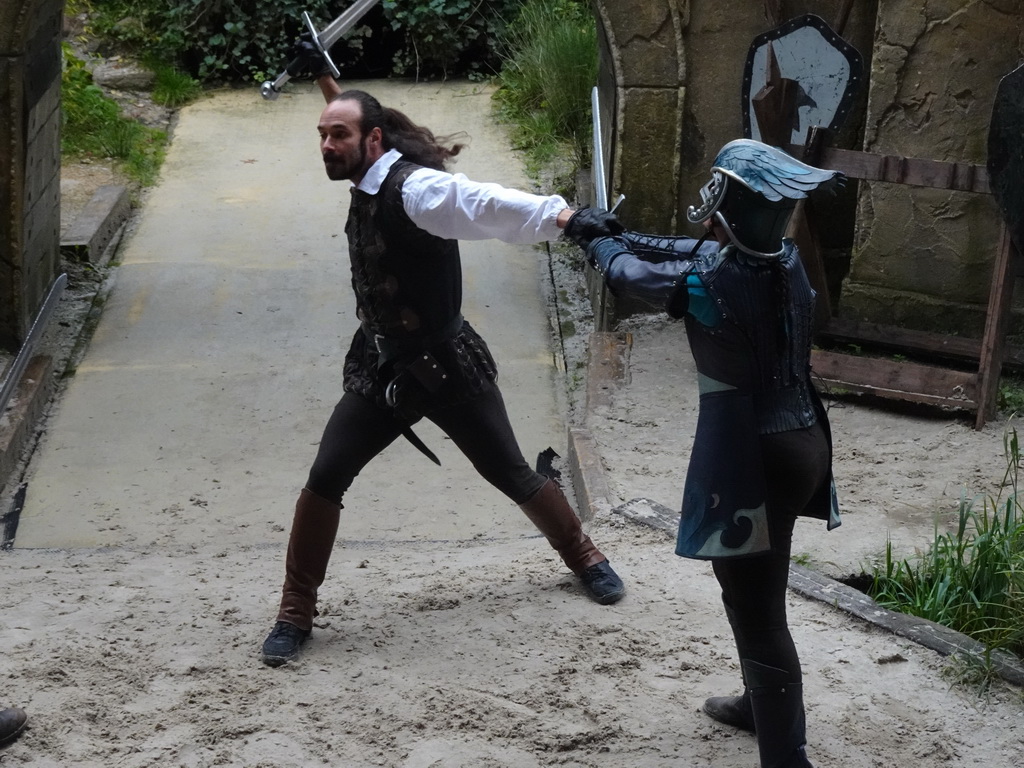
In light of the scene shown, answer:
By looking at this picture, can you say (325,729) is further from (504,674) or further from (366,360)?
(366,360)

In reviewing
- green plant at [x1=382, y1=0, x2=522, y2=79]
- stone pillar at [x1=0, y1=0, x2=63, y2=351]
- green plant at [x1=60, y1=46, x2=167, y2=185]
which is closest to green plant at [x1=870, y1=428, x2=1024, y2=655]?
stone pillar at [x1=0, y1=0, x2=63, y2=351]

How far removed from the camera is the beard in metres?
3.63

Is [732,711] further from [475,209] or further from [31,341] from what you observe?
[31,341]

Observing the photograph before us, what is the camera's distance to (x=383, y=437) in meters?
3.82

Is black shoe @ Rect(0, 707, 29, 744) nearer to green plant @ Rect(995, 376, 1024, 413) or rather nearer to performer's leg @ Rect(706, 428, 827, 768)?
performer's leg @ Rect(706, 428, 827, 768)

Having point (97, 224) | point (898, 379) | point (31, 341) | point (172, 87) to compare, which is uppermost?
point (172, 87)

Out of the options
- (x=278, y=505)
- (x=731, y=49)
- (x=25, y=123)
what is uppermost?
(x=731, y=49)

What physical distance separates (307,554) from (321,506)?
0.54 ft

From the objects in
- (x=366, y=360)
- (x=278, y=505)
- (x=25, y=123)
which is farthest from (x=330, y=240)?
(x=366, y=360)

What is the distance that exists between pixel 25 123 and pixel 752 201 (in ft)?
15.4

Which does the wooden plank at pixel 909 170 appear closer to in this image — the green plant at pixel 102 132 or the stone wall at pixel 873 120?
the stone wall at pixel 873 120

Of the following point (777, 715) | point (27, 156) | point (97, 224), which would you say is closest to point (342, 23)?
point (777, 715)

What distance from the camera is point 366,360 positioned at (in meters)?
3.81

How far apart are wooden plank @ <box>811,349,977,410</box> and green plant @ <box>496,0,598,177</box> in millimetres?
3607
